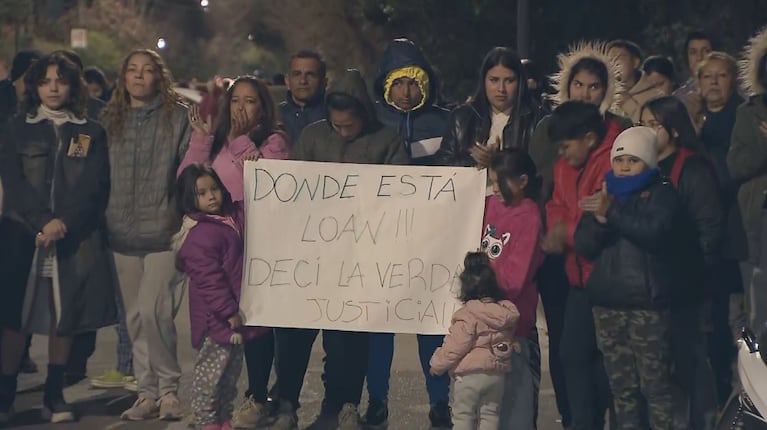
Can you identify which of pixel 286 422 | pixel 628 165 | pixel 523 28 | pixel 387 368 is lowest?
pixel 286 422

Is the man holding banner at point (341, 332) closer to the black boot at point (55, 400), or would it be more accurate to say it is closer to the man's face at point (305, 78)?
the man's face at point (305, 78)

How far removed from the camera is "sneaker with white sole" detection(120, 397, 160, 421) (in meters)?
8.52

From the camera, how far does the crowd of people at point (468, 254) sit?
732 cm

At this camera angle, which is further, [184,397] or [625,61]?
[625,61]

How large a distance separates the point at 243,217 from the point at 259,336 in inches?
23.9

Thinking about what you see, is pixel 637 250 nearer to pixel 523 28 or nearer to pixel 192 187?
pixel 192 187

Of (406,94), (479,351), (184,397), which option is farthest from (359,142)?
(184,397)

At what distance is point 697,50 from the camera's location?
10.9m

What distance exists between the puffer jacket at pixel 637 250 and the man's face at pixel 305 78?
2114 millimetres

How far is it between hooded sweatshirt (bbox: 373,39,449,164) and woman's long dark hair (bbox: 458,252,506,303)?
1140 mm

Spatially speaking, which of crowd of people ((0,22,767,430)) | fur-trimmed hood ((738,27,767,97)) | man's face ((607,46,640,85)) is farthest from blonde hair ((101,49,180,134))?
fur-trimmed hood ((738,27,767,97))

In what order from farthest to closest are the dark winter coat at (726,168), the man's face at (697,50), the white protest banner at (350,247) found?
the man's face at (697,50), the dark winter coat at (726,168), the white protest banner at (350,247)

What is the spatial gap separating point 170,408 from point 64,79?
1.80 m

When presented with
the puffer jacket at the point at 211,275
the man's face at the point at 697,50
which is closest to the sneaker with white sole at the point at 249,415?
the puffer jacket at the point at 211,275
